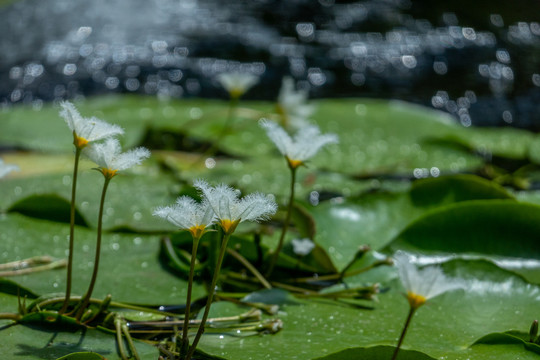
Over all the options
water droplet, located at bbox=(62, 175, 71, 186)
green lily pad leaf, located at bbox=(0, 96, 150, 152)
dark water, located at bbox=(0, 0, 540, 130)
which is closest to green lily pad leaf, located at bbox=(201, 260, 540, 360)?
water droplet, located at bbox=(62, 175, 71, 186)

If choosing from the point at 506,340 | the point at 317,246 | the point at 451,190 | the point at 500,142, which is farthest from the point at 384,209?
the point at 500,142

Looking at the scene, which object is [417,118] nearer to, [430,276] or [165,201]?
[165,201]

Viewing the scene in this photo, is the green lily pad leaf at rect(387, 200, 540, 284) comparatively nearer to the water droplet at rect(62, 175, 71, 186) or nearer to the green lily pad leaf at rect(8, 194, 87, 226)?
the green lily pad leaf at rect(8, 194, 87, 226)

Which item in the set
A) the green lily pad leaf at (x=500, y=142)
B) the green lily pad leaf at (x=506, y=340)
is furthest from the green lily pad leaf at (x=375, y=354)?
the green lily pad leaf at (x=500, y=142)

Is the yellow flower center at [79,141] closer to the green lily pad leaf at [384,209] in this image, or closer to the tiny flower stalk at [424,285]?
the tiny flower stalk at [424,285]

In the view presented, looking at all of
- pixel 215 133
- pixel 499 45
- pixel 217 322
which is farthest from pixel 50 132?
pixel 499 45
